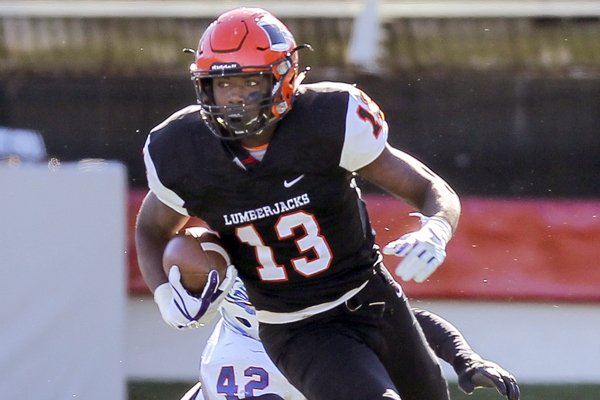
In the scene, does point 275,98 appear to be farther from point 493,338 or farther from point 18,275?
point 493,338

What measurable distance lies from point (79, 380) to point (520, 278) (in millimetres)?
2668

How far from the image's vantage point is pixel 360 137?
3924 millimetres

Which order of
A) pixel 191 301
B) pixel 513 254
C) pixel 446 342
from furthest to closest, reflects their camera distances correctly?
pixel 513 254
pixel 446 342
pixel 191 301

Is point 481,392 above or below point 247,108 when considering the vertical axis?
below

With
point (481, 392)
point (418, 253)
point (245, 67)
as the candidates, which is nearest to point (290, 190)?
point (245, 67)

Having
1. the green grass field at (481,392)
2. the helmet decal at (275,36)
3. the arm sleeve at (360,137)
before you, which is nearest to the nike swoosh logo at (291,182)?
the arm sleeve at (360,137)

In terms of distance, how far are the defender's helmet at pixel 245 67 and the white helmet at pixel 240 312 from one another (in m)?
0.78

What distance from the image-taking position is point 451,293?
7363 mm

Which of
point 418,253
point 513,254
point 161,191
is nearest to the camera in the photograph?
point 418,253

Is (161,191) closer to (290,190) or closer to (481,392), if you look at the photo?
(290,190)

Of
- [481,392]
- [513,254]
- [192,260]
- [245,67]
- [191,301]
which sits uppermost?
[245,67]

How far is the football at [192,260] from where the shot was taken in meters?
3.87

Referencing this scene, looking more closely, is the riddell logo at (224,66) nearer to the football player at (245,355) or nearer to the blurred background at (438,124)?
the football player at (245,355)

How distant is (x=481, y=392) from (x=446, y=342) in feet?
8.72
